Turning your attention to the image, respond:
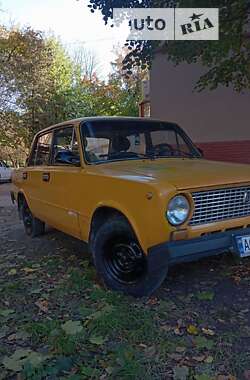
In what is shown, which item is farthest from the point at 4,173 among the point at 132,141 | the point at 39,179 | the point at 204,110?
the point at 132,141

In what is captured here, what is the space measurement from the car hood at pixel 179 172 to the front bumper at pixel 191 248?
1.39 feet

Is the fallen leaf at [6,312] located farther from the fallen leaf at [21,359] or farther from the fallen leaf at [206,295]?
the fallen leaf at [206,295]

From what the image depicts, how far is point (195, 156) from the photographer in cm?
486

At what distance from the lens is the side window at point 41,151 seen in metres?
5.47

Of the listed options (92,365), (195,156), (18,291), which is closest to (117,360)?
(92,365)

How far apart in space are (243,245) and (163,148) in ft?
5.67

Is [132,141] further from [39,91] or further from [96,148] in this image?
[39,91]

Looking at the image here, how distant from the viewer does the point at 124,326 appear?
301 centimetres

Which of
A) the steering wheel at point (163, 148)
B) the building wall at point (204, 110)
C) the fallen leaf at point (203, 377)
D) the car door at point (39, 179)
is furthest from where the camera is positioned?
the building wall at point (204, 110)

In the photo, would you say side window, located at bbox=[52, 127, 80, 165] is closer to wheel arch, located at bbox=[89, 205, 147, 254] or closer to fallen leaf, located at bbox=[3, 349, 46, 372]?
wheel arch, located at bbox=[89, 205, 147, 254]

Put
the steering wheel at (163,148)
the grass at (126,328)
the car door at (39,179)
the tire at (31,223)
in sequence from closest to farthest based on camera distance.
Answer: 1. the grass at (126,328)
2. the steering wheel at (163,148)
3. the car door at (39,179)
4. the tire at (31,223)

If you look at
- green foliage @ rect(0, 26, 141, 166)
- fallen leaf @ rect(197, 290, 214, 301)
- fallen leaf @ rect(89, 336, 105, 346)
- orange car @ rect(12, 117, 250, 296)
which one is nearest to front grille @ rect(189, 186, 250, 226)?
Result: orange car @ rect(12, 117, 250, 296)

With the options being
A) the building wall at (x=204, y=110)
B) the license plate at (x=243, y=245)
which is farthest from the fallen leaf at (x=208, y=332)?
the building wall at (x=204, y=110)

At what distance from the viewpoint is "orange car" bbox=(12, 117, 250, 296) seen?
3.12 metres
